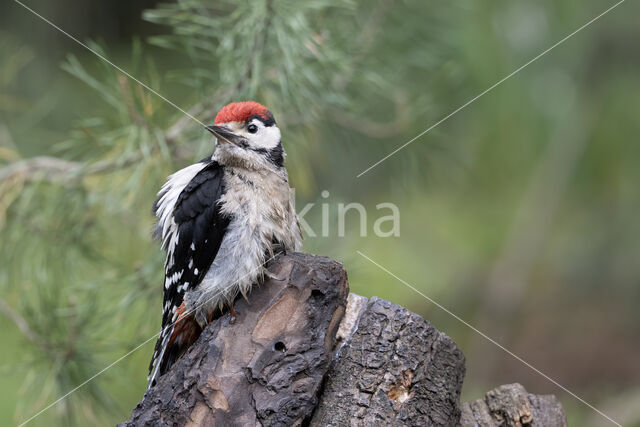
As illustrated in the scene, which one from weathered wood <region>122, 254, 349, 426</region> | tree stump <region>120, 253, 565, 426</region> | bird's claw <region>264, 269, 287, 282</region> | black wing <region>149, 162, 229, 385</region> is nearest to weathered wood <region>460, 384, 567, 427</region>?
tree stump <region>120, 253, 565, 426</region>

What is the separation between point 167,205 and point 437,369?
75 centimetres

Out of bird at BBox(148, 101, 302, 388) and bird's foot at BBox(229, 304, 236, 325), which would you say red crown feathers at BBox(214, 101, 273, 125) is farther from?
bird's foot at BBox(229, 304, 236, 325)

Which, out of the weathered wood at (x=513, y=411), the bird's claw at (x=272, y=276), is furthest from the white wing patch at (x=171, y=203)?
the weathered wood at (x=513, y=411)

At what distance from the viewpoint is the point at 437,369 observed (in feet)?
3.63

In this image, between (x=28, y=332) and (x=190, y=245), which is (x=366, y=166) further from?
(x=28, y=332)

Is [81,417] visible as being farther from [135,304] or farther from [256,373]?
[256,373]

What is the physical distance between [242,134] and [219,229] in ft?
0.85

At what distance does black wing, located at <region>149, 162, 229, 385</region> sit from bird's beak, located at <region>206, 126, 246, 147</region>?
0.36 ft

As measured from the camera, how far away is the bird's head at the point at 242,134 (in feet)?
4.84

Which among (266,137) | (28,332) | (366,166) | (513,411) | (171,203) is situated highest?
(266,137)

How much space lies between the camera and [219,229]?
4.49ft

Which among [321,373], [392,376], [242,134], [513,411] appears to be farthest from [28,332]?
[513,411]

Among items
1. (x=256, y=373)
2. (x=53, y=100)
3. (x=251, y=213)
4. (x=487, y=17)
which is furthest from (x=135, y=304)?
(x=487, y=17)

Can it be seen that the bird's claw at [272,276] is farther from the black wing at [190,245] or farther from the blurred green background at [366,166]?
the blurred green background at [366,166]
